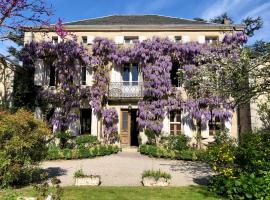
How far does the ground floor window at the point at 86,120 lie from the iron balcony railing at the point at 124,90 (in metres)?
2.01

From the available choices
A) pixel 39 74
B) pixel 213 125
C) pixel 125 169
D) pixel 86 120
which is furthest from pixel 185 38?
pixel 125 169

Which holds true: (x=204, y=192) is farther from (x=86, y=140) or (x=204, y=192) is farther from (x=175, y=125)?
(x=175, y=125)

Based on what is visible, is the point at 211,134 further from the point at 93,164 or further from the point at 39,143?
the point at 39,143

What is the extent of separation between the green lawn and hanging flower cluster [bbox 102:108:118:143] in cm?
1168

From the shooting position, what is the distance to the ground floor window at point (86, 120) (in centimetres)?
2211

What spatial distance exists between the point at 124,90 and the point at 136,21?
5.83 metres

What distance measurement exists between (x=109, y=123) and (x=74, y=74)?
407cm

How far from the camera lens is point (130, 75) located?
22.6 metres

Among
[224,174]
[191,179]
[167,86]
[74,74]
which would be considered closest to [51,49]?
[74,74]

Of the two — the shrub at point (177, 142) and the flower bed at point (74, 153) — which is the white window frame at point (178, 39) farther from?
the flower bed at point (74, 153)

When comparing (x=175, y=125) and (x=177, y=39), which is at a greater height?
(x=177, y=39)

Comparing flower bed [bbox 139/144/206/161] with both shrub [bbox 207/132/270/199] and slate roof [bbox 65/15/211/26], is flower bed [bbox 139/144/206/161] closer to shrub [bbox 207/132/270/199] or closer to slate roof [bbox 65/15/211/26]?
shrub [bbox 207/132/270/199]

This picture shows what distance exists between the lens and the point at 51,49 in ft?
72.7

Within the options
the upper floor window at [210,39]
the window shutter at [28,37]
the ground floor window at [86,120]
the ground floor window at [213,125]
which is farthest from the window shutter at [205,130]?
the window shutter at [28,37]
